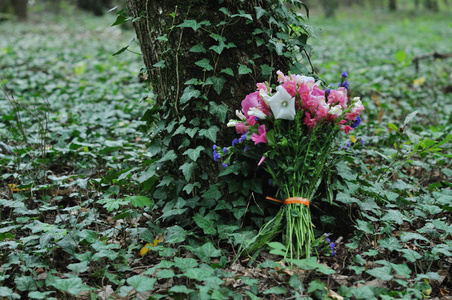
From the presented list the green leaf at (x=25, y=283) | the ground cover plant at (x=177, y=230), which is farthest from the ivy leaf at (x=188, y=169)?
the green leaf at (x=25, y=283)

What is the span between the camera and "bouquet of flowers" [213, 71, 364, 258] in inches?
77.5

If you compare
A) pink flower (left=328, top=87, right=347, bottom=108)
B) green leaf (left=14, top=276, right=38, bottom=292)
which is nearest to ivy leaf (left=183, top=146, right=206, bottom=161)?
pink flower (left=328, top=87, right=347, bottom=108)

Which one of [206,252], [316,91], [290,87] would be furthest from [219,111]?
[206,252]

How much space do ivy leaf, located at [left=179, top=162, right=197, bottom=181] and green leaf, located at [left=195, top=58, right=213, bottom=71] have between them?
23.1 inches

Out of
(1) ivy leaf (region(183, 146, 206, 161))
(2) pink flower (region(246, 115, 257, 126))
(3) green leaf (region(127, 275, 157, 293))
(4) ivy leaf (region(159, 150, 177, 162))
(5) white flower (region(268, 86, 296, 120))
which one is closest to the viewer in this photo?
(3) green leaf (region(127, 275, 157, 293))

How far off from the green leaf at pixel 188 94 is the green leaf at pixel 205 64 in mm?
148

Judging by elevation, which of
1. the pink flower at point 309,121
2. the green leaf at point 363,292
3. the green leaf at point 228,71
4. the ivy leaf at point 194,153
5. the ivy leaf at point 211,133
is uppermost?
the green leaf at point 228,71

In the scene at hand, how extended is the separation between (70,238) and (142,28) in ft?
4.57

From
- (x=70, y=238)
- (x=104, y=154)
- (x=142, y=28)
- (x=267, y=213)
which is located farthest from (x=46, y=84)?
(x=267, y=213)

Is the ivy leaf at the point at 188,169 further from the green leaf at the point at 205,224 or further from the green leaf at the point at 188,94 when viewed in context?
the green leaf at the point at 188,94

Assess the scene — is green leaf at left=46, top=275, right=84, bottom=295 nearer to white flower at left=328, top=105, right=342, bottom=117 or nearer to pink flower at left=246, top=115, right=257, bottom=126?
pink flower at left=246, top=115, right=257, bottom=126

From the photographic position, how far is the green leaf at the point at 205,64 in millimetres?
2189

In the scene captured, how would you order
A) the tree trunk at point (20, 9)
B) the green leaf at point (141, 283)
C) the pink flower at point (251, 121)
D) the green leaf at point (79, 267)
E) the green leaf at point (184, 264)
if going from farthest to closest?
1. the tree trunk at point (20, 9)
2. the pink flower at point (251, 121)
3. the green leaf at point (79, 267)
4. the green leaf at point (184, 264)
5. the green leaf at point (141, 283)

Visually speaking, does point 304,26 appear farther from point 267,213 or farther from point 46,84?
point 46,84
